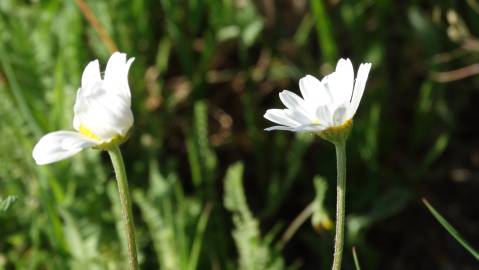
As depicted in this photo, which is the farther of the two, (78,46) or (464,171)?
(464,171)

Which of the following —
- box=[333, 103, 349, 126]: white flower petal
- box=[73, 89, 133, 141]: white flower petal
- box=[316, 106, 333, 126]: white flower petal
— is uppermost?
box=[73, 89, 133, 141]: white flower petal

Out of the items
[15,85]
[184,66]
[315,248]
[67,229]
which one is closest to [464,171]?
[315,248]

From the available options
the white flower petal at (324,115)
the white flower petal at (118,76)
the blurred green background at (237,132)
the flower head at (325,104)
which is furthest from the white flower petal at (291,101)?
the blurred green background at (237,132)

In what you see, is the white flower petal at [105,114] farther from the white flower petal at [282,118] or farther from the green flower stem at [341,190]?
the green flower stem at [341,190]

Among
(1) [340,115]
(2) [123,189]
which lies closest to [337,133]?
(1) [340,115]

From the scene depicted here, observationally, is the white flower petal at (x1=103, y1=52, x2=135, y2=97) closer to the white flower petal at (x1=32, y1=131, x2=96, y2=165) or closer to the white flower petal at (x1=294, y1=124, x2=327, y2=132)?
the white flower petal at (x1=32, y1=131, x2=96, y2=165)

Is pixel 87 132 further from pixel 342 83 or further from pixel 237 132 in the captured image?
pixel 237 132

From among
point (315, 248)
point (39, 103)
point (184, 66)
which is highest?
point (39, 103)

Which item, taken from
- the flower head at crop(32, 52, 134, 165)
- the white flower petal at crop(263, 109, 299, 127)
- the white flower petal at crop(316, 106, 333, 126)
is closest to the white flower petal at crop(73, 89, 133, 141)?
the flower head at crop(32, 52, 134, 165)

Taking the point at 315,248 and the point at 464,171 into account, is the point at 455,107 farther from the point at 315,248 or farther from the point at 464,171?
the point at 315,248
